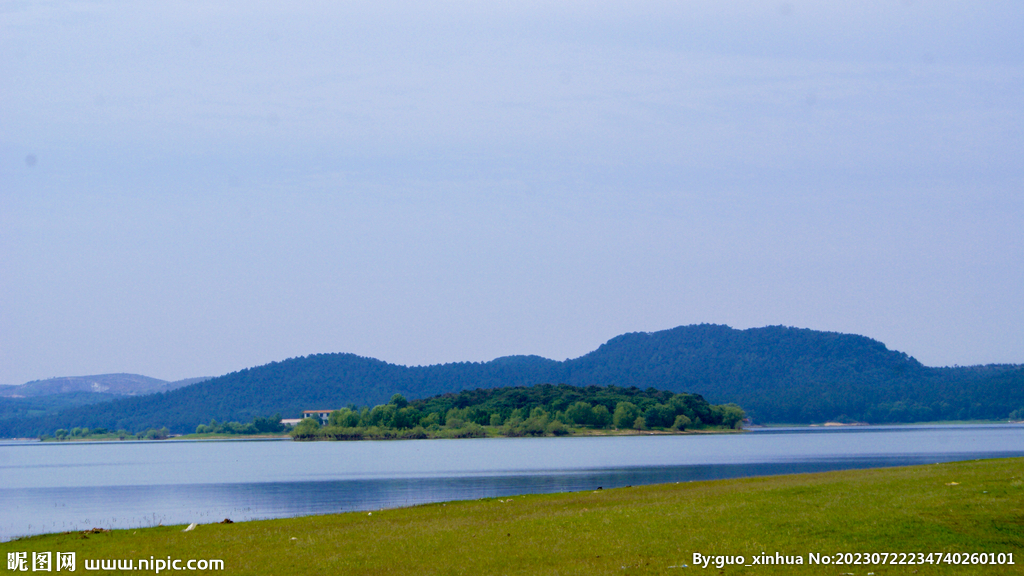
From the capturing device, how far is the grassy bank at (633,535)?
70.4 ft

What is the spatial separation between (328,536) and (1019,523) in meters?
18.6

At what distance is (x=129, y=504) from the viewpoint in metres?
56.5

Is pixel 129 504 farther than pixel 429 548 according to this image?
Yes

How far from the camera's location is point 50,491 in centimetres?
7225

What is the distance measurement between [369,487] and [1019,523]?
48.4 metres

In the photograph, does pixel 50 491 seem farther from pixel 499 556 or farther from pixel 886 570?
pixel 886 570

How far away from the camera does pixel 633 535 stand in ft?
79.0

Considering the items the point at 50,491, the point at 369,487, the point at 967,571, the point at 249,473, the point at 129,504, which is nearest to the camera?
the point at 967,571

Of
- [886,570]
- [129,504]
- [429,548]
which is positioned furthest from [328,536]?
[129,504]

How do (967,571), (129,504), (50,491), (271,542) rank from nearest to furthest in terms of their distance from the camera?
(967,571)
(271,542)
(129,504)
(50,491)

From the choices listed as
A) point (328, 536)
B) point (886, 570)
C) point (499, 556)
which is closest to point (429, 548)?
point (499, 556)

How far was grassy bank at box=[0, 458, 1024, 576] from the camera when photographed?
21453 millimetres

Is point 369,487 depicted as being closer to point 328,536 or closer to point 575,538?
point 328,536

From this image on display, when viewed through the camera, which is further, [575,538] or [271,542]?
[271,542]
